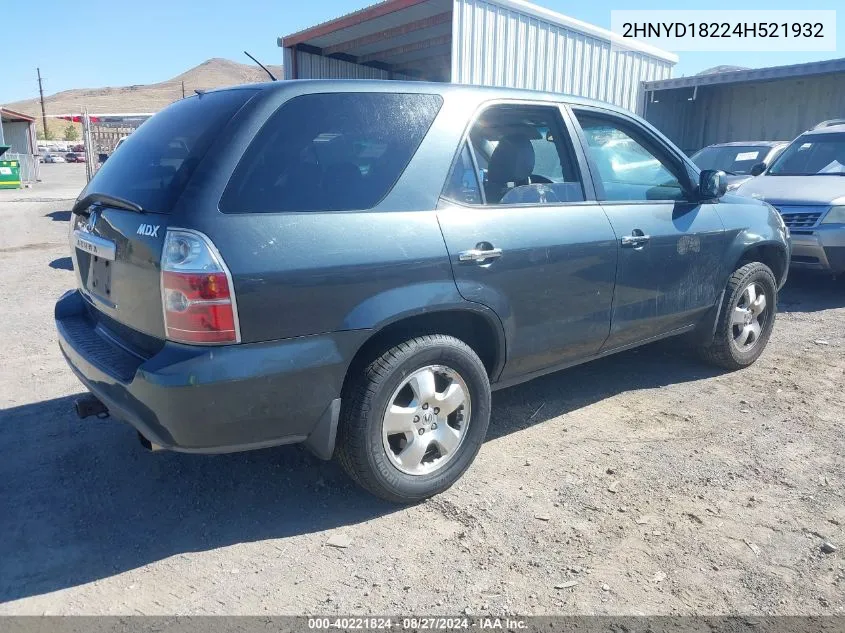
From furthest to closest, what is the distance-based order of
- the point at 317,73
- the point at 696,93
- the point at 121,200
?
the point at 696,93 < the point at 317,73 < the point at 121,200

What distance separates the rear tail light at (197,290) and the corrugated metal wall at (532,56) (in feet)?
24.2

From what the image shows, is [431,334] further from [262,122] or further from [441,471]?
[262,122]

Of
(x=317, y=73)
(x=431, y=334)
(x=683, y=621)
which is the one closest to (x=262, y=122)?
(x=431, y=334)

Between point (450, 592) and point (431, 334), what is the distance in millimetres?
1090

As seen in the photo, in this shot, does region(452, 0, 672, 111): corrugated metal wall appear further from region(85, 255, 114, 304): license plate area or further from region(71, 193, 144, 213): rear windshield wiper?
region(85, 255, 114, 304): license plate area

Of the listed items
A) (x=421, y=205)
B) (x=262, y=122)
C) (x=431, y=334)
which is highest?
(x=262, y=122)

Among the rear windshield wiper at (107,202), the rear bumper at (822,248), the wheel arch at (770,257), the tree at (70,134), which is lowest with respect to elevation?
the rear bumper at (822,248)

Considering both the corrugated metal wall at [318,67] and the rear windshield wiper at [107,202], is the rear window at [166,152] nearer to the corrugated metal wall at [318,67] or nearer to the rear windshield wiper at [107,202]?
the rear windshield wiper at [107,202]

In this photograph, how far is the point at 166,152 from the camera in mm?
2934

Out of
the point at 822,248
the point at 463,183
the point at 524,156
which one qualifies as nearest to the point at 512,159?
the point at 524,156

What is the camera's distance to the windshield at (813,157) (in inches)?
327

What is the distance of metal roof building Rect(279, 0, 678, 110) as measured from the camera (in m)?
10.3

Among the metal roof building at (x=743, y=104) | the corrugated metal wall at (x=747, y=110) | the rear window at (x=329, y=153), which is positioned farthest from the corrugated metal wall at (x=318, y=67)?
the rear window at (x=329, y=153)

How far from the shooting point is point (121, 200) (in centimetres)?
285
